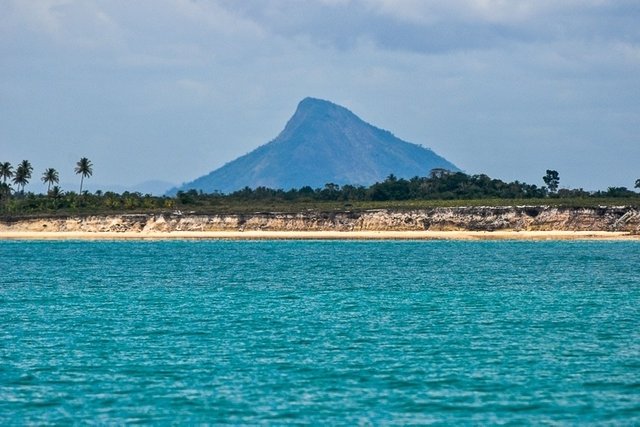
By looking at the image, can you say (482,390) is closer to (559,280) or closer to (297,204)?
(559,280)

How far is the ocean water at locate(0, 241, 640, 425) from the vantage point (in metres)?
21.5

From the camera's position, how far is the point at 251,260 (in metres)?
76.8

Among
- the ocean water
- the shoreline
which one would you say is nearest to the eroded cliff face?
the shoreline

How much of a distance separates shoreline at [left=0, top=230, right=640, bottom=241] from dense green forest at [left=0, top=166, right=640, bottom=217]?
22.1 ft

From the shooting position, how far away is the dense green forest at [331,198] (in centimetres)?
13112

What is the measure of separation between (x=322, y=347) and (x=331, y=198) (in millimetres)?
123555

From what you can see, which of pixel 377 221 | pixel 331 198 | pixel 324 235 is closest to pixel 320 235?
pixel 324 235

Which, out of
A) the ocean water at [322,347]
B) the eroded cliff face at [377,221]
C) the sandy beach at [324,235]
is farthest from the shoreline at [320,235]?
the ocean water at [322,347]

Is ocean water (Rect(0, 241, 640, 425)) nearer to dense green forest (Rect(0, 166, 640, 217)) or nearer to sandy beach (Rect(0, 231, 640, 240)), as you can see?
sandy beach (Rect(0, 231, 640, 240))

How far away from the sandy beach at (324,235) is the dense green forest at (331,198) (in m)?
6.88

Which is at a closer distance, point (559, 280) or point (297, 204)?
point (559, 280)

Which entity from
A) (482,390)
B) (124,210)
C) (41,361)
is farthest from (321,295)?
(124,210)

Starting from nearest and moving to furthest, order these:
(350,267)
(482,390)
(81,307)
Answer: (482,390)
(81,307)
(350,267)

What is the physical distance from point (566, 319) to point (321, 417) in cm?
1767
